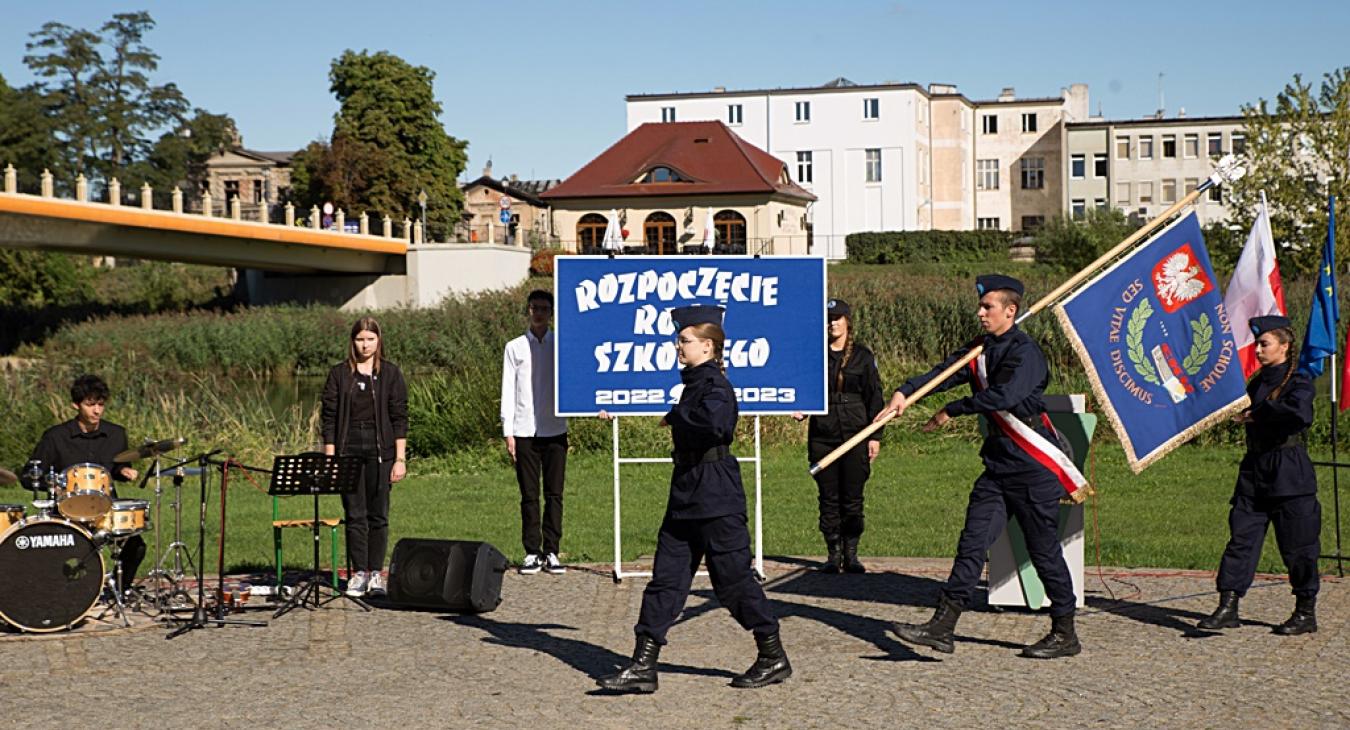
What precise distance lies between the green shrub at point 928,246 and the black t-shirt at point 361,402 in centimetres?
7297

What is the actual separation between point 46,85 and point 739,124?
137ft

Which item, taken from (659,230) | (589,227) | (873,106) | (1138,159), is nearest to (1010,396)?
(659,230)

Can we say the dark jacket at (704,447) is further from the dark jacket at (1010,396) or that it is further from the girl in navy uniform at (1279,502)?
the girl in navy uniform at (1279,502)

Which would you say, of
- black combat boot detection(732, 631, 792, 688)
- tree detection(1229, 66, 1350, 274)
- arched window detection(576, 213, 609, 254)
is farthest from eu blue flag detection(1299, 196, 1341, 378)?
arched window detection(576, 213, 609, 254)

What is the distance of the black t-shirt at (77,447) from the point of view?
10672 millimetres

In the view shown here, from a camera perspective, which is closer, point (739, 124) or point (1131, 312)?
point (1131, 312)

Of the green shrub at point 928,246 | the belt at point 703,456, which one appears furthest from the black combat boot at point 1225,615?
the green shrub at point 928,246

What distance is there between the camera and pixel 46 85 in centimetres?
9731

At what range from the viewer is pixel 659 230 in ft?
285

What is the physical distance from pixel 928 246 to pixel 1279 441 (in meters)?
76.3

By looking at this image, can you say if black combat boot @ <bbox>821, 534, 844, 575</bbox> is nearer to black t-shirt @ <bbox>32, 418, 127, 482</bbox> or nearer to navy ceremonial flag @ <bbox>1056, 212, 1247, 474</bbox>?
navy ceremonial flag @ <bbox>1056, 212, 1247, 474</bbox>

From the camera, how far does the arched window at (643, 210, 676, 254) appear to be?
86.5 meters

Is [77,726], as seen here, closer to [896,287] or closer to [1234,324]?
[1234,324]

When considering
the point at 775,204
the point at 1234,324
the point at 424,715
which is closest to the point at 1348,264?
the point at 1234,324
